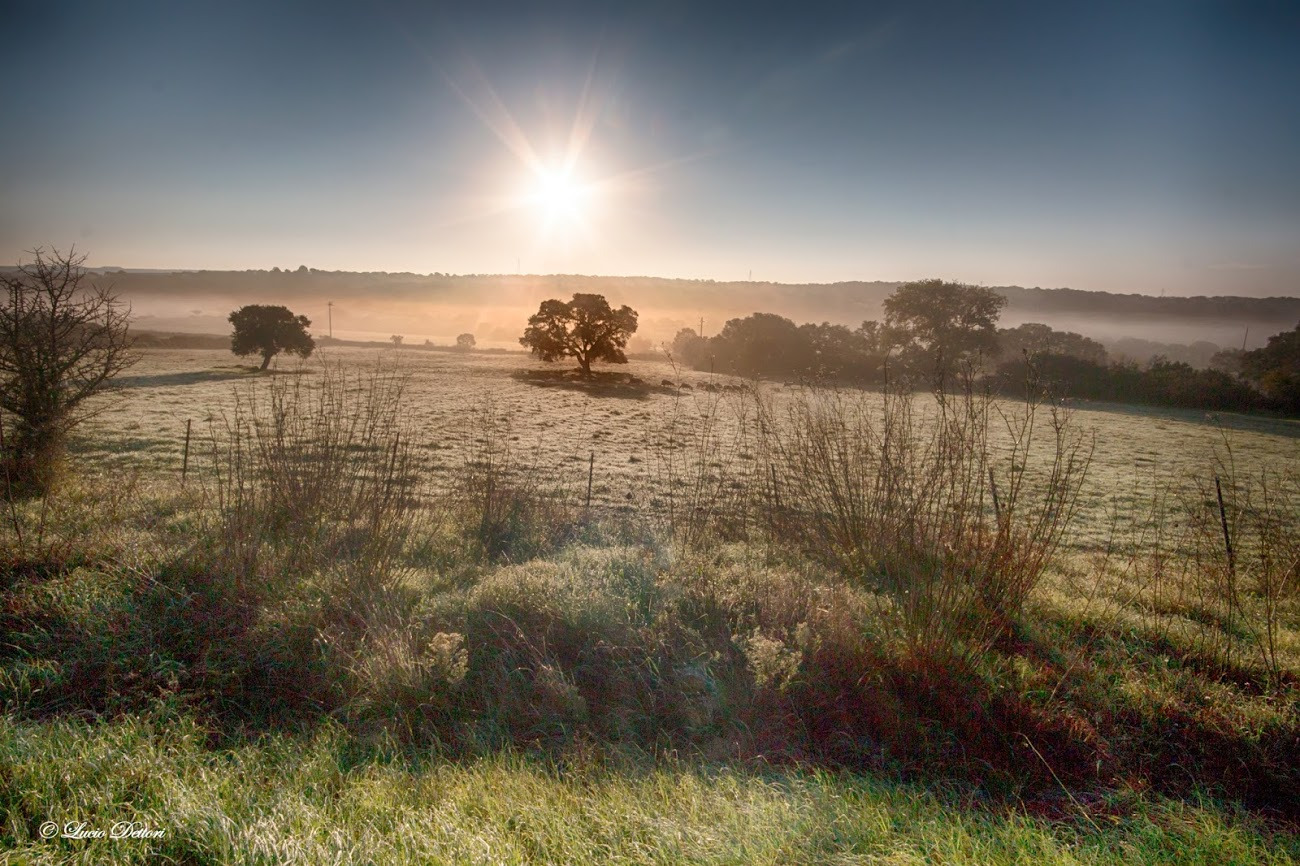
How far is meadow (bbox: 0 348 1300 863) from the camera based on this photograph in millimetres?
3039

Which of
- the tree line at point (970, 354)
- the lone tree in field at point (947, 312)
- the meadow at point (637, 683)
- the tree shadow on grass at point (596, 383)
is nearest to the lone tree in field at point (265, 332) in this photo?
the tree shadow on grass at point (596, 383)

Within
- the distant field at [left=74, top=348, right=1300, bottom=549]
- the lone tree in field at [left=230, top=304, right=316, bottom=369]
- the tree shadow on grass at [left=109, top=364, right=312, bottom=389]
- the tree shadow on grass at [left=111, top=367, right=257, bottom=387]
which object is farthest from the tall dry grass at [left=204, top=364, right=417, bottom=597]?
the lone tree in field at [left=230, top=304, right=316, bottom=369]

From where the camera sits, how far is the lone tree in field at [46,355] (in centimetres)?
877

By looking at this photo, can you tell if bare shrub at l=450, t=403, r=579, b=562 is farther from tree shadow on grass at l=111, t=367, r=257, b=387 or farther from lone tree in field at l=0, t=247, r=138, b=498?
tree shadow on grass at l=111, t=367, r=257, b=387

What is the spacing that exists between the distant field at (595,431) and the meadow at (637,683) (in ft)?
6.26

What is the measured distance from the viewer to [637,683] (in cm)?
471

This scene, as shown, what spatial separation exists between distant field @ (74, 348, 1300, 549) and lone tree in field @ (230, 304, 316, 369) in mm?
1420

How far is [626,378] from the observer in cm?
4209

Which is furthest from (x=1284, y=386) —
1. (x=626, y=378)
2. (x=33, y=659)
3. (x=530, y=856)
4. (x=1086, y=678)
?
(x=33, y=659)

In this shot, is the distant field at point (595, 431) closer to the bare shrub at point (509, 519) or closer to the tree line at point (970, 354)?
the bare shrub at point (509, 519)

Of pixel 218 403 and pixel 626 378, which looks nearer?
pixel 218 403

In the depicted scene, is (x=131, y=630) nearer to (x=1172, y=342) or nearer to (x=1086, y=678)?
(x=1086, y=678)

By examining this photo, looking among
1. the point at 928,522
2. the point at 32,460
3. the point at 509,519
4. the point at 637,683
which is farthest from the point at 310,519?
the point at 928,522

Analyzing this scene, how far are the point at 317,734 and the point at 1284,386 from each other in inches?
1842
